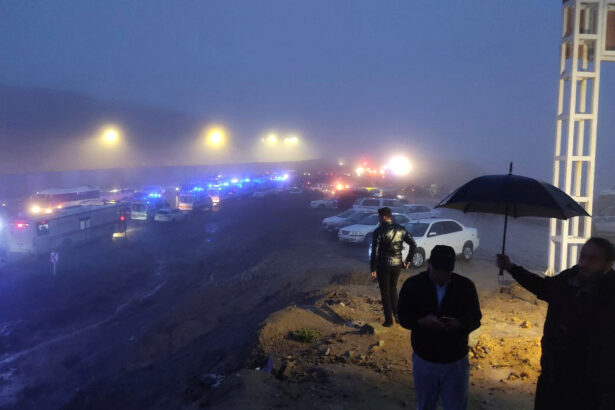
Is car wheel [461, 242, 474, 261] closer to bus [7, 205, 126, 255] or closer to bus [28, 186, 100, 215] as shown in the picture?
bus [7, 205, 126, 255]

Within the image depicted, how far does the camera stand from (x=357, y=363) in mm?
6062

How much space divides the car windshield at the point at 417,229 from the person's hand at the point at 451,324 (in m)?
11.7

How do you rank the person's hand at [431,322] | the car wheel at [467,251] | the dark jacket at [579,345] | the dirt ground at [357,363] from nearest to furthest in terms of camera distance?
the dark jacket at [579,345] → the person's hand at [431,322] → the dirt ground at [357,363] → the car wheel at [467,251]

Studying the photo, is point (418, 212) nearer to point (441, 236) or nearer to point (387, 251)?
point (441, 236)

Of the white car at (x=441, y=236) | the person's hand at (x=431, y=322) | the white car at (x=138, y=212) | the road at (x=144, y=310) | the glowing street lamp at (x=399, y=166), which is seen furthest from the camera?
the glowing street lamp at (x=399, y=166)

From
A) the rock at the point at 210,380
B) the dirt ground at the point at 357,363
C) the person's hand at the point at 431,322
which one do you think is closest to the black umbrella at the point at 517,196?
the person's hand at the point at 431,322

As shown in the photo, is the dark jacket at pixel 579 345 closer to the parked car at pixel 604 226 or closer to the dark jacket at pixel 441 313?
the dark jacket at pixel 441 313

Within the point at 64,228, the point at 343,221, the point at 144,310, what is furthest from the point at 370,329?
the point at 64,228

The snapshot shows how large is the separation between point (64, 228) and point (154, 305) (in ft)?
33.9

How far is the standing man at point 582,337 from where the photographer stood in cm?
291

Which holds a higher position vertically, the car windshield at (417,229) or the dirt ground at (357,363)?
the car windshield at (417,229)

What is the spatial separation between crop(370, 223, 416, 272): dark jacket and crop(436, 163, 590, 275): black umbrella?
89.5 inches

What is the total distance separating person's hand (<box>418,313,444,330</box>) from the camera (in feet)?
10.8

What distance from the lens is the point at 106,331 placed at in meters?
14.1
